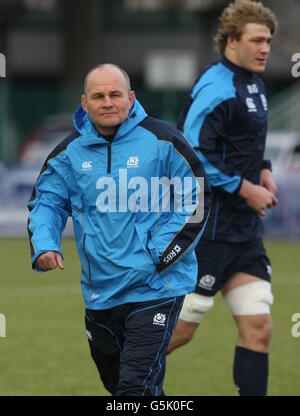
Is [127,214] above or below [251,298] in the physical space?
above

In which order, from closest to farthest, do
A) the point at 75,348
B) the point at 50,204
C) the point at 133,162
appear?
the point at 133,162, the point at 50,204, the point at 75,348

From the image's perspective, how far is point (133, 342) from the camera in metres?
5.06

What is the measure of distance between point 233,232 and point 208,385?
65.1 inches

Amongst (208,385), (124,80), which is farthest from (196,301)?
(124,80)

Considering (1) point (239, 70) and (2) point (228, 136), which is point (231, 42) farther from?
(2) point (228, 136)

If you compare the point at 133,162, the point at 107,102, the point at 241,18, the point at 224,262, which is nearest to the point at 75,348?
the point at 224,262

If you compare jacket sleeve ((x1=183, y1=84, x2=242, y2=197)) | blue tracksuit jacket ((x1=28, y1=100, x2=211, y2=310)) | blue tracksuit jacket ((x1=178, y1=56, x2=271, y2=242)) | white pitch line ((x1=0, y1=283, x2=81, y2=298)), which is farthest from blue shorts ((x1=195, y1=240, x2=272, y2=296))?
white pitch line ((x1=0, y1=283, x2=81, y2=298))

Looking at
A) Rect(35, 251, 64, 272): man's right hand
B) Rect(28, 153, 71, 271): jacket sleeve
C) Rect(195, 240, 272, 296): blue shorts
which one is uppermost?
Rect(28, 153, 71, 271): jacket sleeve

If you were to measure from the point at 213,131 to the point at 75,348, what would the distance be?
11.3 feet

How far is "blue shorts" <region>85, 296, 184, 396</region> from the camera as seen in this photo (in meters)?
4.96

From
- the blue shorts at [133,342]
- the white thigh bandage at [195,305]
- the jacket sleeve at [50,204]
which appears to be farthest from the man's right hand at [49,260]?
the white thigh bandage at [195,305]

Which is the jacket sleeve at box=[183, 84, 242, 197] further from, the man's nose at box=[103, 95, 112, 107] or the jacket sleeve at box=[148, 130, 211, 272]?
the man's nose at box=[103, 95, 112, 107]

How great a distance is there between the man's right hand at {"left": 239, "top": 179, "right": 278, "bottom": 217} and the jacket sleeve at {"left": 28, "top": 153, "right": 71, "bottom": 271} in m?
1.24

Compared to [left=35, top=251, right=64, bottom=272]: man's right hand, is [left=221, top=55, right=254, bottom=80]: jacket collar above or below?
above
